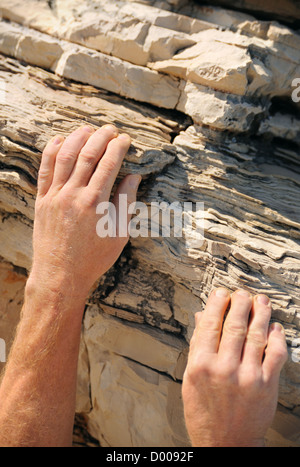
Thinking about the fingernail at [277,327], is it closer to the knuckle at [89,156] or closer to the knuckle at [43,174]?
the knuckle at [89,156]

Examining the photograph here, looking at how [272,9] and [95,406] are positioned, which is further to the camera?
[95,406]

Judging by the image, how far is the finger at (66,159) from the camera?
7.68 feet

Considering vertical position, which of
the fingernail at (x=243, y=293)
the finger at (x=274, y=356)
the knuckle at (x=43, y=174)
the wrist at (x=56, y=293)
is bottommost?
the wrist at (x=56, y=293)

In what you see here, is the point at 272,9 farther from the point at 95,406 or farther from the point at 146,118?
the point at 95,406

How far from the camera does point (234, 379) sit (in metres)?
2.00

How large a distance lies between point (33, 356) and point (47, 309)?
0.91 ft

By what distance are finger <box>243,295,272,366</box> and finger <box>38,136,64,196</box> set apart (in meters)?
1.40

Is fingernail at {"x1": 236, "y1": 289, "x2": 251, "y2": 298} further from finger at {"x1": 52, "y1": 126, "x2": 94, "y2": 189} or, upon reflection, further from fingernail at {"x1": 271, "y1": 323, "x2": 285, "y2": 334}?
finger at {"x1": 52, "y1": 126, "x2": 94, "y2": 189}

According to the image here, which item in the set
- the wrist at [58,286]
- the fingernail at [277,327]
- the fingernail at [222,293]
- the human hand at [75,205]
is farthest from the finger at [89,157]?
the fingernail at [277,327]

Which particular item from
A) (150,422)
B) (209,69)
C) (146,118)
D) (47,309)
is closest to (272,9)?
(209,69)

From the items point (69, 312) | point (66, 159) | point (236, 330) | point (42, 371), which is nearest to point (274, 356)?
point (236, 330)

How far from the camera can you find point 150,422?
2818 mm

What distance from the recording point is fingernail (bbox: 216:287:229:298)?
2227 mm

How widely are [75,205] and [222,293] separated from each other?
0.98m
